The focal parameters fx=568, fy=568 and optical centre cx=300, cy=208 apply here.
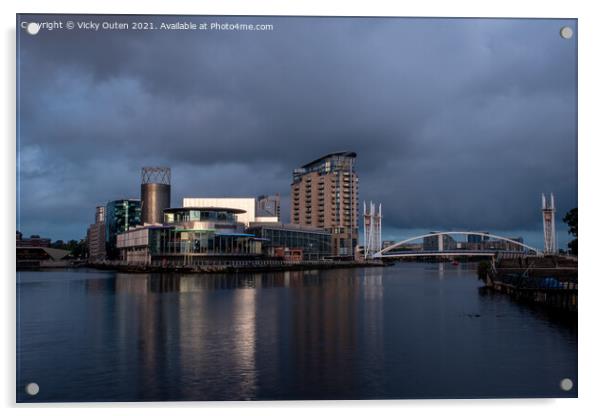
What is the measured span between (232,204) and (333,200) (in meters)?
39.0

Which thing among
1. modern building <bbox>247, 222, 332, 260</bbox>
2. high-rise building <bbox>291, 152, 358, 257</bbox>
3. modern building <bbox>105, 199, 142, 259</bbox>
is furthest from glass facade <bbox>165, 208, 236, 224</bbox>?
modern building <bbox>105, 199, 142, 259</bbox>

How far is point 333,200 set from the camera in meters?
114

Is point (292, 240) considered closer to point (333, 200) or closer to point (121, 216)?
point (333, 200)

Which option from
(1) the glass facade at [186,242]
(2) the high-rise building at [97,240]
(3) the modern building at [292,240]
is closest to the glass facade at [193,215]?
(1) the glass facade at [186,242]

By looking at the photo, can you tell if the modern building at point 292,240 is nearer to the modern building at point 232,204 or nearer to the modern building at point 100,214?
the modern building at point 232,204

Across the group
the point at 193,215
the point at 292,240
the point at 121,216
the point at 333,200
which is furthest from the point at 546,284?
the point at 121,216

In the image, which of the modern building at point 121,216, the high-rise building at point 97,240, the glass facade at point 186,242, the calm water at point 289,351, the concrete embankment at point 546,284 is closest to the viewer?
the calm water at point 289,351

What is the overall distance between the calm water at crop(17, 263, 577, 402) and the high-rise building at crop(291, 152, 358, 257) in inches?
3352

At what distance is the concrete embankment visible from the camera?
2409 centimetres

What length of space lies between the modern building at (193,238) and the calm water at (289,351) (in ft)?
127

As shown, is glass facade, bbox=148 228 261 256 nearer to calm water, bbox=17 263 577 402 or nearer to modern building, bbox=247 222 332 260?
modern building, bbox=247 222 332 260

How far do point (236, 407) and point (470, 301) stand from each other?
22.7 m

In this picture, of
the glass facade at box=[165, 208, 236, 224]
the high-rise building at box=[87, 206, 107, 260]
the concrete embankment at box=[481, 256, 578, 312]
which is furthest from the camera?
the high-rise building at box=[87, 206, 107, 260]

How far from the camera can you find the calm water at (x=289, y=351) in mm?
11844
